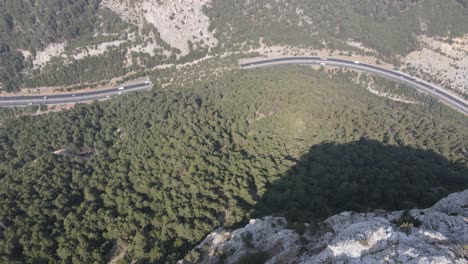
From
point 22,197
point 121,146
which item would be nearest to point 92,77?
point 121,146

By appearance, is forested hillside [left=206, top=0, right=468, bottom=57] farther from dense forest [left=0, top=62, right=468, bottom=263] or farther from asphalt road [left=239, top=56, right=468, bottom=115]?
dense forest [left=0, top=62, right=468, bottom=263]

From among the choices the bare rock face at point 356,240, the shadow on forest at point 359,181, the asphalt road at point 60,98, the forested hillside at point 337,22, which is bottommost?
the shadow on forest at point 359,181

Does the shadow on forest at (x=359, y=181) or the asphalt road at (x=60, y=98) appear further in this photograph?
the asphalt road at (x=60, y=98)

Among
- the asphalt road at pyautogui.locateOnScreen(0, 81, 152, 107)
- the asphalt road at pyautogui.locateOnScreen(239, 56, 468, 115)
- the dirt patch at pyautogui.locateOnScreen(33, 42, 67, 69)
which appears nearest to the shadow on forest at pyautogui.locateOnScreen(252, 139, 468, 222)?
the asphalt road at pyautogui.locateOnScreen(239, 56, 468, 115)

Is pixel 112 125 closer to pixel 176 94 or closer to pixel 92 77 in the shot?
pixel 176 94

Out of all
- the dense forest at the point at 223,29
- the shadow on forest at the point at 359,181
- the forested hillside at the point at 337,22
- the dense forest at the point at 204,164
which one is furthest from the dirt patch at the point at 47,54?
the shadow on forest at the point at 359,181

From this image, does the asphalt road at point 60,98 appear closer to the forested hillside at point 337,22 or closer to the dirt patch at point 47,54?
the dirt patch at point 47,54
